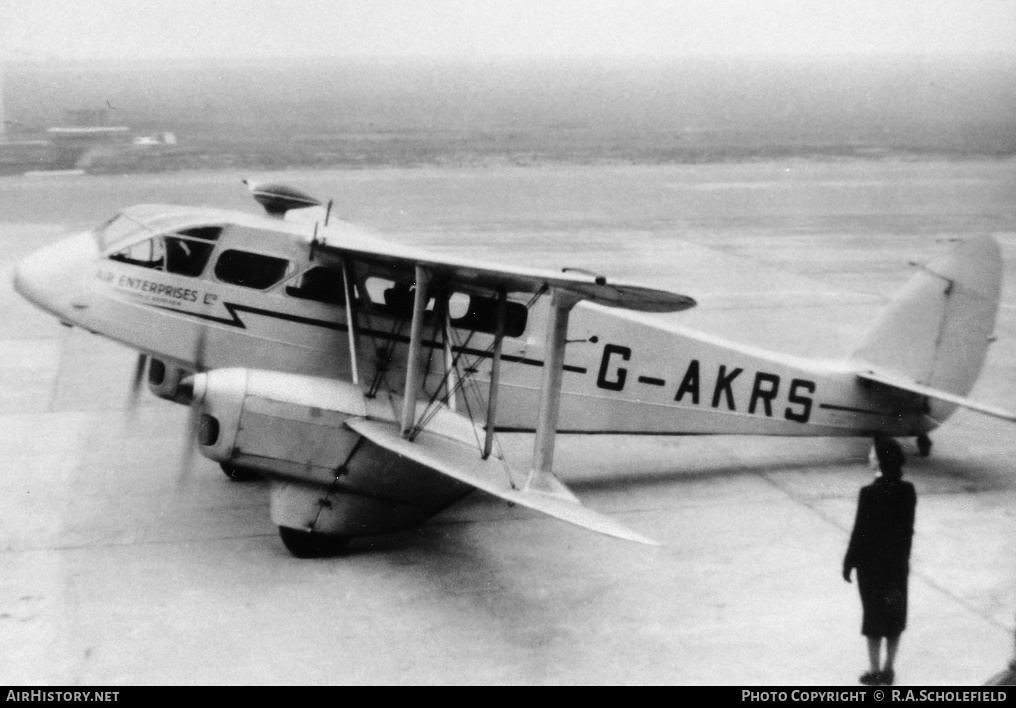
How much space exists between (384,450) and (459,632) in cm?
190

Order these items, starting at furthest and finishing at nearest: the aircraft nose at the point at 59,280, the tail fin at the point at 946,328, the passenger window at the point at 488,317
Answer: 1. the tail fin at the point at 946,328
2. the passenger window at the point at 488,317
3. the aircraft nose at the point at 59,280

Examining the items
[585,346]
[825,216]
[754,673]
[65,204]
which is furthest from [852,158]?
[754,673]

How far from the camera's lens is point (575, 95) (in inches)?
4825

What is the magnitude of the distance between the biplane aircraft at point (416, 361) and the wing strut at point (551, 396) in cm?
1

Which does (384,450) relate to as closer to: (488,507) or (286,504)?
(286,504)

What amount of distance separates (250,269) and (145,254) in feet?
3.29

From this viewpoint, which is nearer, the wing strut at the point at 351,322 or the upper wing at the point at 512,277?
the upper wing at the point at 512,277

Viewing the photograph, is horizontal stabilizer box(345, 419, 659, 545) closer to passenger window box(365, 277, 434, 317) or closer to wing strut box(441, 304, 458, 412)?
wing strut box(441, 304, 458, 412)

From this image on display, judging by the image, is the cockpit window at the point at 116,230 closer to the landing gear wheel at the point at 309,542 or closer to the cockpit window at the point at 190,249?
the cockpit window at the point at 190,249

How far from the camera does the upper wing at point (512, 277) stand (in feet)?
25.5

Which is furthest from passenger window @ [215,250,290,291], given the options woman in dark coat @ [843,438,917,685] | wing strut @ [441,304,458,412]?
woman in dark coat @ [843,438,917,685]

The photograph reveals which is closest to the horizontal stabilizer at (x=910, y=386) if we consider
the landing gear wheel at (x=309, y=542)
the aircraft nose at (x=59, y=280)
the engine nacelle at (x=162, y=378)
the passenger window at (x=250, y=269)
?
the landing gear wheel at (x=309, y=542)

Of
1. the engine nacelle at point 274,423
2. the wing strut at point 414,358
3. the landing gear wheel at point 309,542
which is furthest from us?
the landing gear wheel at point 309,542

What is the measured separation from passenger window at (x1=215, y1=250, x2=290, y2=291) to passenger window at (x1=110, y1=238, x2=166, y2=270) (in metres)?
0.55
